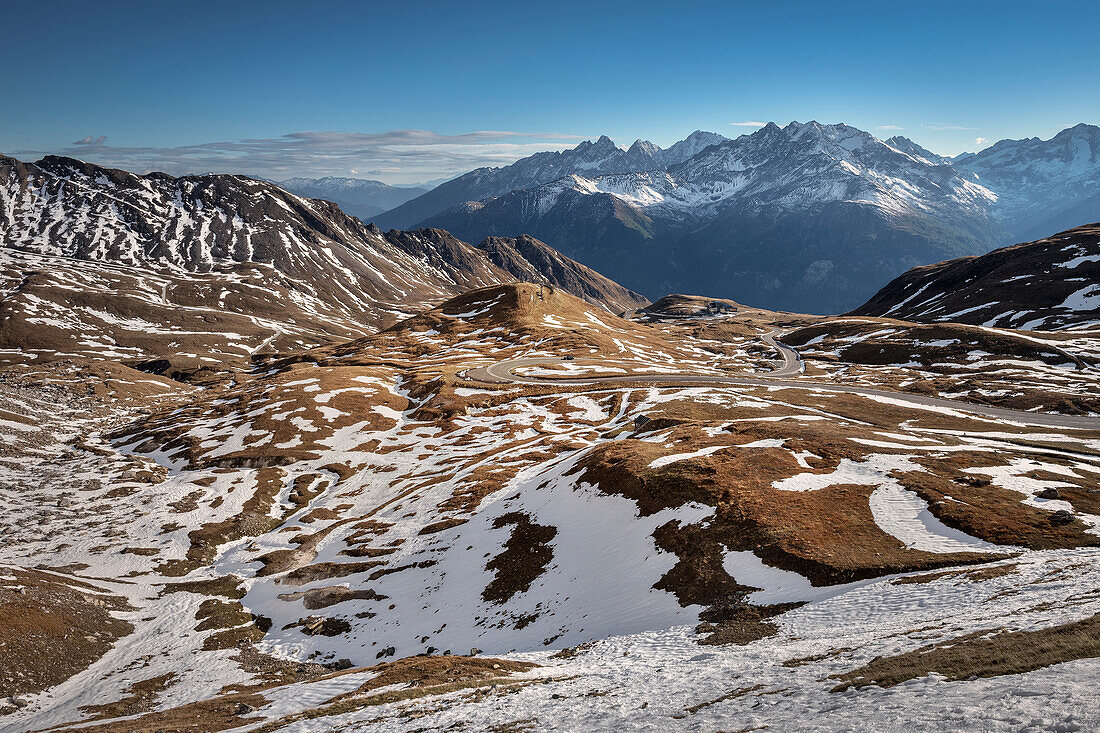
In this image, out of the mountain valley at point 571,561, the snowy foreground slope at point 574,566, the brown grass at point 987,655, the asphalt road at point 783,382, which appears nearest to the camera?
the brown grass at point 987,655

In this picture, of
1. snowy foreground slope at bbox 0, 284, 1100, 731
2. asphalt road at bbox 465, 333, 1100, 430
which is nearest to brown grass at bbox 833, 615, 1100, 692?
snowy foreground slope at bbox 0, 284, 1100, 731

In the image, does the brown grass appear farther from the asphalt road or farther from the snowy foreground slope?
the asphalt road

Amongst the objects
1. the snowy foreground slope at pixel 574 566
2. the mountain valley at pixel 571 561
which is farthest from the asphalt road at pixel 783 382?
the snowy foreground slope at pixel 574 566

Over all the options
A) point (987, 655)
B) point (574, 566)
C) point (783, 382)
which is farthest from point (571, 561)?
point (783, 382)

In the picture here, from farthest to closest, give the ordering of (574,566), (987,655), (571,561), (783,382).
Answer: (783,382), (571,561), (574,566), (987,655)

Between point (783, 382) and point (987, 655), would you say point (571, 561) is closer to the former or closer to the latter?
point (987, 655)

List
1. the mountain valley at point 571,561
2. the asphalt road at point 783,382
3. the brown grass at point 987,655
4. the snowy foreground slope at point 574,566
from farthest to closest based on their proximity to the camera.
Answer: the asphalt road at point 783,382, the mountain valley at point 571,561, the snowy foreground slope at point 574,566, the brown grass at point 987,655

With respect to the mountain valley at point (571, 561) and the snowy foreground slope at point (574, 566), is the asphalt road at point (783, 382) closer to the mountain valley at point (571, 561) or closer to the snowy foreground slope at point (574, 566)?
the mountain valley at point (571, 561)
